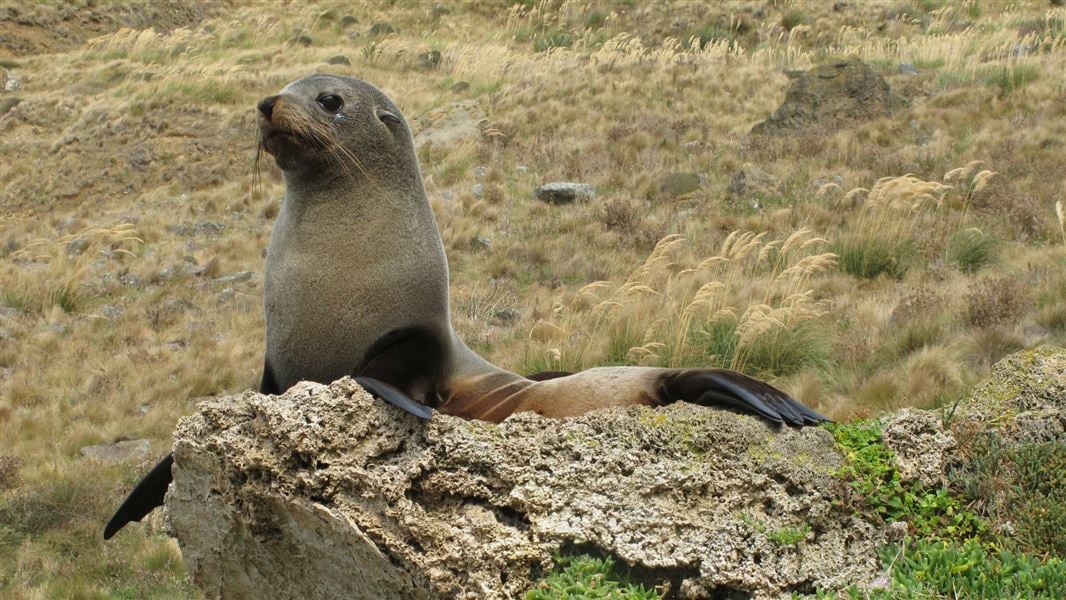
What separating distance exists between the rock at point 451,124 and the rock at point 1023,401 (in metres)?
13.5

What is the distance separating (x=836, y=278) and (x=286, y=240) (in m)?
6.29

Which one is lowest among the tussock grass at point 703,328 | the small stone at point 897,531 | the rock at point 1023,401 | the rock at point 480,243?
the rock at point 480,243

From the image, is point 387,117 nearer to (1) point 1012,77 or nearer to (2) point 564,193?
(2) point 564,193

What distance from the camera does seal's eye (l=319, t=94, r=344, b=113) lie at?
515 cm

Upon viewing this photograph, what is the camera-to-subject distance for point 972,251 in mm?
9695

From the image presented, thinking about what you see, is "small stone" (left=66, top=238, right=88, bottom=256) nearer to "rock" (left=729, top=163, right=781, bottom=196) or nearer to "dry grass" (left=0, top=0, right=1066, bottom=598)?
"dry grass" (left=0, top=0, right=1066, bottom=598)

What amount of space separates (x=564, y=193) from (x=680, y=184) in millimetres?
1562

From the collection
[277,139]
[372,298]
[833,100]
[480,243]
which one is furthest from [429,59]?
[372,298]

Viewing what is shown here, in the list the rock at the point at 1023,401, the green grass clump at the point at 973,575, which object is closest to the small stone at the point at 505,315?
the rock at the point at 1023,401

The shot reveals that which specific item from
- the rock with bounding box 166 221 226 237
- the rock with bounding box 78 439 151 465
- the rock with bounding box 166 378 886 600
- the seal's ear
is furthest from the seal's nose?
the rock with bounding box 166 221 226 237

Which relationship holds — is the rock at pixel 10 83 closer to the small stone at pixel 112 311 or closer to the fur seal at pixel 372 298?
the small stone at pixel 112 311

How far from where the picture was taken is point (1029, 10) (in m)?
25.2

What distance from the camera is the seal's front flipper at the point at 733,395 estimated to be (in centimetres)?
385

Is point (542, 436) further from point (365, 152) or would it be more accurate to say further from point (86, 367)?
point (86, 367)
